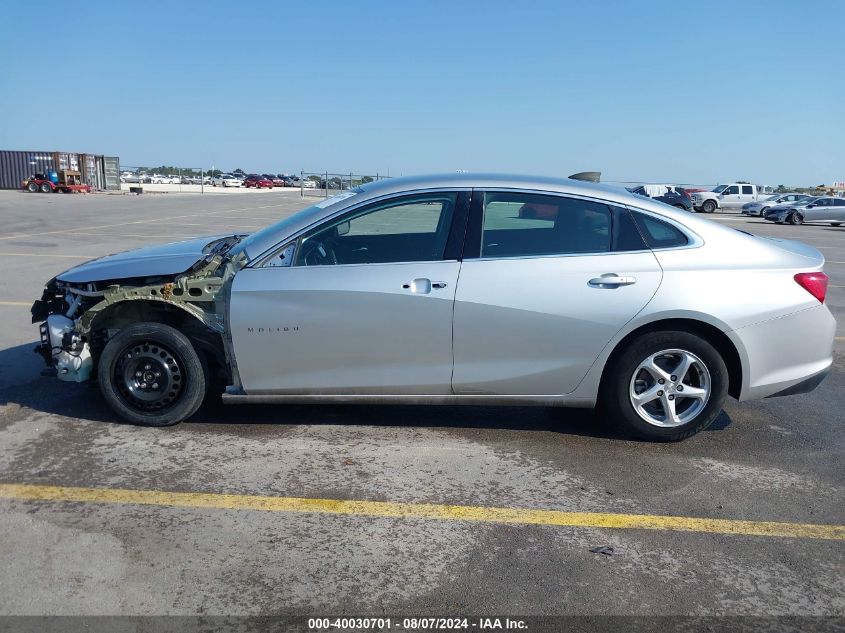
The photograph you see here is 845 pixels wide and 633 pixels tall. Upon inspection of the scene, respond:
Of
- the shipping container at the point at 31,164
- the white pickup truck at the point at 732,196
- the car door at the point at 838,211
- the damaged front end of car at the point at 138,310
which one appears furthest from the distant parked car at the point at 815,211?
the shipping container at the point at 31,164

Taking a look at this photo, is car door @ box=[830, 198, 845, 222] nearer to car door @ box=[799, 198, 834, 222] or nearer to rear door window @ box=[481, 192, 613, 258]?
car door @ box=[799, 198, 834, 222]

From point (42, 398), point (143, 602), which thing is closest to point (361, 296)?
point (143, 602)

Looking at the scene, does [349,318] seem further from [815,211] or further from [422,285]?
[815,211]

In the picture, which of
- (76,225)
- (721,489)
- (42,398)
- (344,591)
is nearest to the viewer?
(344,591)

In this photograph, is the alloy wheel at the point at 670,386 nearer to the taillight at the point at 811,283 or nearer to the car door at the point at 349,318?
the taillight at the point at 811,283

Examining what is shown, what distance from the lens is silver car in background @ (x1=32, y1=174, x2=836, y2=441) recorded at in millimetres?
4438

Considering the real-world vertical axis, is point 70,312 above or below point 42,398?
above

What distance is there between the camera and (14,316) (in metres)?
7.76

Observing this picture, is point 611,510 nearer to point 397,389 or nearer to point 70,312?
point 397,389

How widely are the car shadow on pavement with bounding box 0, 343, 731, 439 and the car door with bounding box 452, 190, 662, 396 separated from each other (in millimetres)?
505

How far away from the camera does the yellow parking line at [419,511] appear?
3645mm

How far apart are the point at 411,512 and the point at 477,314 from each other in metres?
1.26

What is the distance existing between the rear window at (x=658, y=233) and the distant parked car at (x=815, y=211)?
111 ft

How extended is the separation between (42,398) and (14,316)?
2.96 metres
